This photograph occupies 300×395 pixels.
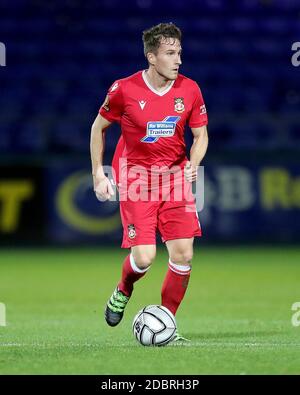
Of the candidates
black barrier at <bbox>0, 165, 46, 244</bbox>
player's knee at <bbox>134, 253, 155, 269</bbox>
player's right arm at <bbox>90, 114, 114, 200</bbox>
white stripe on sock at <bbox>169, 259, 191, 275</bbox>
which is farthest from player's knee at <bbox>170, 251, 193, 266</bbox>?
black barrier at <bbox>0, 165, 46, 244</bbox>

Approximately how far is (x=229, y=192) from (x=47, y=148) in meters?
2.89

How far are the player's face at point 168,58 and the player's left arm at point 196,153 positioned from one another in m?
0.45

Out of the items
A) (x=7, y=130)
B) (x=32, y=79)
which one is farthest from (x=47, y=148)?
(x=32, y=79)

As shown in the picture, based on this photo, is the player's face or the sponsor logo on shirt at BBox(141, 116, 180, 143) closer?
the player's face

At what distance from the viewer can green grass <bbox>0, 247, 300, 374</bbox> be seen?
5.90 meters

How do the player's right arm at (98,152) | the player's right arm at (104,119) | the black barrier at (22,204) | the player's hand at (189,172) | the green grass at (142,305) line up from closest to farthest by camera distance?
1. the green grass at (142,305)
2. the player's hand at (189,172)
3. the player's right arm at (98,152)
4. the player's right arm at (104,119)
5. the black barrier at (22,204)

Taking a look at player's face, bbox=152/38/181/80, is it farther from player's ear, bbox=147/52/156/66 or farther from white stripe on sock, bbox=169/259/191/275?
white stripe on sock, bbox=169/259/191/275

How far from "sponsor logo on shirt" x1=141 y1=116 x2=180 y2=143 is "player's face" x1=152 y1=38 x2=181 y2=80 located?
29 centimetres

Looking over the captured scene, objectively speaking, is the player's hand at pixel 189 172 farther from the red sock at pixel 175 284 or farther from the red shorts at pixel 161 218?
the red sock at pixel 175 284

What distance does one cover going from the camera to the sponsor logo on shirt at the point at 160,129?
701 centimetres

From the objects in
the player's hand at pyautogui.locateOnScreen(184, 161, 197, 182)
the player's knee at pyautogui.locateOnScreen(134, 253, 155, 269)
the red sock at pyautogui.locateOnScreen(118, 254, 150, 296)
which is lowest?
the red sock at pyautogui.locateOnScreen(118, 254, 150, 296)

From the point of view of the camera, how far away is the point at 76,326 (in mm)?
7754

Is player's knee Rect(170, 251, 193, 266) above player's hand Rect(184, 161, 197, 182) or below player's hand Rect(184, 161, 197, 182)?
below

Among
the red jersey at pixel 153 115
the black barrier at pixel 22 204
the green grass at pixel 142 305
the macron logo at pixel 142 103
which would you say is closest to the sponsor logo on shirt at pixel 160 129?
the red jersey at pixel 153 115
